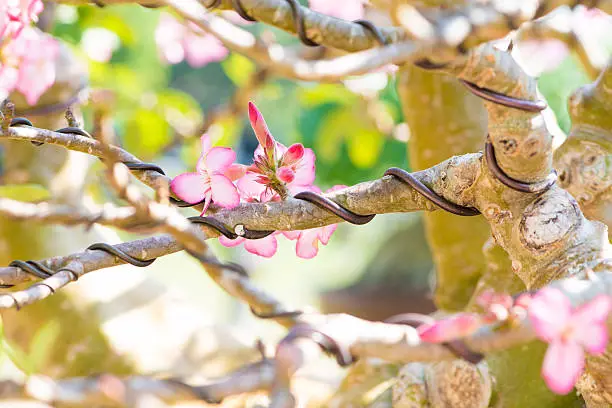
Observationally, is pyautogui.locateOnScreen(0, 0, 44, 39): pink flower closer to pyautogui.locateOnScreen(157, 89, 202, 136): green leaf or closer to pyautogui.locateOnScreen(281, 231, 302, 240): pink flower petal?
pyautogui.locateOnScreen(281, 231, 302, 240): pink flower petal

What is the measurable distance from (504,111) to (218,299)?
A: 244 cm

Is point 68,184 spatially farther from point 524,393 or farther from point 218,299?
point 218,299

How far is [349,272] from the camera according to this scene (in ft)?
10.3

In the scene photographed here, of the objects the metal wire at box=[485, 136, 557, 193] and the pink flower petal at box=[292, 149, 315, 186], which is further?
the pink flower petal at box=[292, 149, 315, 186]

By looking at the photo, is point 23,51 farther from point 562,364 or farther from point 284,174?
point 562,364

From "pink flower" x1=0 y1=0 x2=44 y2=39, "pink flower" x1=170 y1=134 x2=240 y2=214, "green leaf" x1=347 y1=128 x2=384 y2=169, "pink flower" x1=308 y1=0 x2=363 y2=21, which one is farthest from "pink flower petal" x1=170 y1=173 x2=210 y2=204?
"green leaf" x1=347 y1=128 x2=384 y2=169

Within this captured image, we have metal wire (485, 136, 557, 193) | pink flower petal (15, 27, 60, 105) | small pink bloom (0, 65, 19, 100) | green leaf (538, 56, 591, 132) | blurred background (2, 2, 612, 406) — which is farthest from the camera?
green leaf (538, 56, 591, 132)

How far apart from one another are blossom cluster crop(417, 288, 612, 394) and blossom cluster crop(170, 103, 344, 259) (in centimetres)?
21

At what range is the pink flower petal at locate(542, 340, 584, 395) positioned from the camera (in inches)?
11.8

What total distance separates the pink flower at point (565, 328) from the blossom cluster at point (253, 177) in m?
0.23

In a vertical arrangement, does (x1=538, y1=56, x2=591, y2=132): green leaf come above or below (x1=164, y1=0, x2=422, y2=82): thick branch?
below

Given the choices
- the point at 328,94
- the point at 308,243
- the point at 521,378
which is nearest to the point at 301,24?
the point at 308,243

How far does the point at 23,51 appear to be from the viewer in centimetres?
68

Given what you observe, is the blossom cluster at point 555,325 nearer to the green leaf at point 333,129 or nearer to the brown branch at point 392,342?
the brown branch at point 392,342
